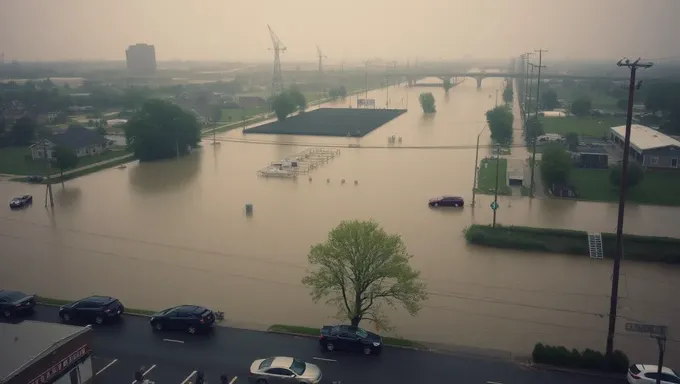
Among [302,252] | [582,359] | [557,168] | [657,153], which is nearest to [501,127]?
[657,153]

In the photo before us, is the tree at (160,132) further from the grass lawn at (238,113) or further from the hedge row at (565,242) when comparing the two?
the hedge row at (565,242)

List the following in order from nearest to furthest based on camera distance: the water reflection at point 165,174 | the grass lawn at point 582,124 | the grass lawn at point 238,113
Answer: the water reflection at point 165,174 < the grass lawn at point 582,124 < the grass lawn at point 238,113

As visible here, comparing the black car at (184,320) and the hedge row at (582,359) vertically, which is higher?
the black car at (184,320)

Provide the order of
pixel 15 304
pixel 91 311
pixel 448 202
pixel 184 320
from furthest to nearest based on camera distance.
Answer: pixel 448 202 < pixel 15 304 < pixel 91 311 < pixel 184 320

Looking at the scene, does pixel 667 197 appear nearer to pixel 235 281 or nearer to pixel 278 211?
pixel 278 211

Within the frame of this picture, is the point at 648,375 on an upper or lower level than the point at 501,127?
lower

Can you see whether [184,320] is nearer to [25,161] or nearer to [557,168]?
[557,168]

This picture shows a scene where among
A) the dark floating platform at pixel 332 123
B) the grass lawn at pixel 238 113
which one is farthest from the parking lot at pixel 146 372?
the grass lawn at pixel 238 113
